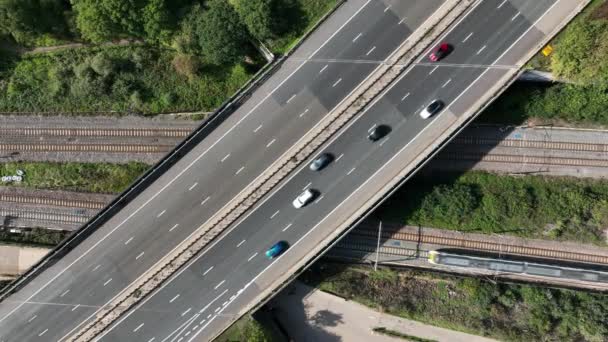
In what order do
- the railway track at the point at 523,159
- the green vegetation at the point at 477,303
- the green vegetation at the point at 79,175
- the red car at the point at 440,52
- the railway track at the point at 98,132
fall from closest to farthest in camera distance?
the red car at the point at 440,52 → the green vegetation at the point at 477,303 → the railway track at the point at 523,159 → the green vegetation at the point at 79,175 → the railway track at the point at 98,132

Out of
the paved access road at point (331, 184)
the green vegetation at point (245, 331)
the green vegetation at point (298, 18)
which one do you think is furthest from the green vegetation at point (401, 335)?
the green vegetation at point (298, 18)

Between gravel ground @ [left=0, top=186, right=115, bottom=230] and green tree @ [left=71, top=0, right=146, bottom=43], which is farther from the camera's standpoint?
gravel ground @ [left=0, top=186, right=115, bottom=230]

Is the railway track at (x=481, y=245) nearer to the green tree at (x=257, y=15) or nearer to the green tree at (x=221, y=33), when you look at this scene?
the green tree at (x=221, y=33)

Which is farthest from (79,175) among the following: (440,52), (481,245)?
(481,245)

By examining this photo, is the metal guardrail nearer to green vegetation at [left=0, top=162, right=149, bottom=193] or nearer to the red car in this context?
the red car

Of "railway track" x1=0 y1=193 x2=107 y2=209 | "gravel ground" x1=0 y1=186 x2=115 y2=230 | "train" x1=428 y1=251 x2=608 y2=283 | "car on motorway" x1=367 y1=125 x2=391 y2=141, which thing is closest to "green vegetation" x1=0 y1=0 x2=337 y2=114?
"gravel ground" x1=0 y1=186 x2=115 y2=230

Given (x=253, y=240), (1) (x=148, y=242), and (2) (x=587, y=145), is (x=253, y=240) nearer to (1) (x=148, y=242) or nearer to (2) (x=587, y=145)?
(1) (x=148, y=242)

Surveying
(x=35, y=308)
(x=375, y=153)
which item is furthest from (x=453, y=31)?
(x=35, y=308)
